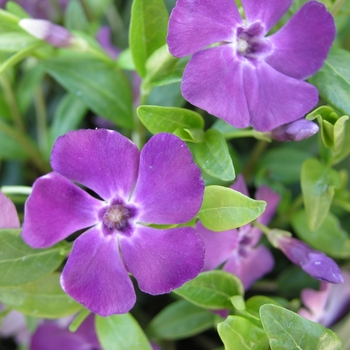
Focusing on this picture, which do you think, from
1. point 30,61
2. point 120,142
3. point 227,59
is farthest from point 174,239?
point 30,61

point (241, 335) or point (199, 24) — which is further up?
point (199, 24)

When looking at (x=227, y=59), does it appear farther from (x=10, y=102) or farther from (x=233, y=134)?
(x=10, y=102)

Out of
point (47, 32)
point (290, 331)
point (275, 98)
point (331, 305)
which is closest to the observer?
point (290, 331)

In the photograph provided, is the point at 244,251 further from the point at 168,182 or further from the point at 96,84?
the point at 96,84

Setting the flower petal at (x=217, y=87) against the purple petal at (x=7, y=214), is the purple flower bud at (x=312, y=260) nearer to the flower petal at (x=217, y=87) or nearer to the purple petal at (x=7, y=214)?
the flower petal at (x=217, y=87)

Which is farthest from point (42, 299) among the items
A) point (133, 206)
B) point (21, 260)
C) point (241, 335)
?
point (241, 335)

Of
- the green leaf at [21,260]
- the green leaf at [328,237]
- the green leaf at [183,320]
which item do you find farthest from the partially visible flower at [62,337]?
the green leaf at [328,237]
